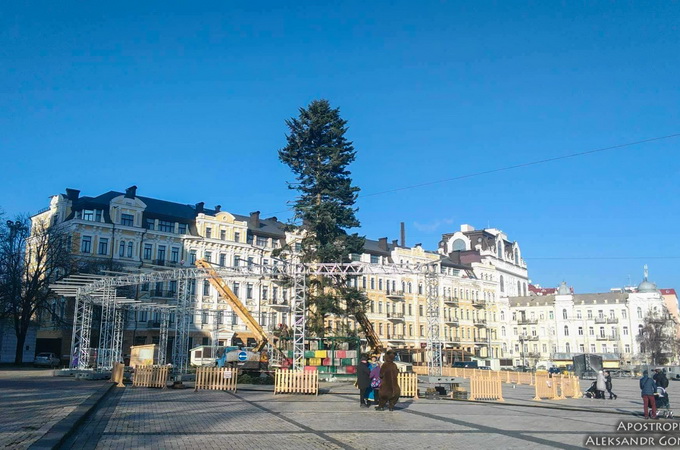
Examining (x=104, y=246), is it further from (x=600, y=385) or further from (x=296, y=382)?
(x=600, y=385)

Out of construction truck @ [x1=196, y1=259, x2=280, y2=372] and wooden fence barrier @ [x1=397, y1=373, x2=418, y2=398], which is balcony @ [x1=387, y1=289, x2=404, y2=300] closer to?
construction truck @ [x1=196, y1=259, x2=280, y2=372]

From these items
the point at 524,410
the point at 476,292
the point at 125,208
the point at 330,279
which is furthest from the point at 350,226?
the point at 476,292

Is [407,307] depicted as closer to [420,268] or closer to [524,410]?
[420,268]

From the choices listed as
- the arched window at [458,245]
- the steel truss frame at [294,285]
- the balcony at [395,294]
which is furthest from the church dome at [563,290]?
the steel truss frame at [294,285]

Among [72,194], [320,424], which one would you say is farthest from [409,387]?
[72,194]

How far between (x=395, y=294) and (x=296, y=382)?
177ft

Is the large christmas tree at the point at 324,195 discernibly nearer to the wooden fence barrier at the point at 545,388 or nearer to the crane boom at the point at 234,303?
the crane boom at the point at 234,303

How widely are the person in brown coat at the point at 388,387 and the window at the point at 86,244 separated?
4459 centimetres

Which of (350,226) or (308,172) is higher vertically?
(308,172)

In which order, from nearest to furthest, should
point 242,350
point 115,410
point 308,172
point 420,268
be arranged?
1. point 115,410
2. point 420,268
3. point 242,350
4. point 308,172

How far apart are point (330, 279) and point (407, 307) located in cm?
3517

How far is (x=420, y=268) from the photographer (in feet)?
113

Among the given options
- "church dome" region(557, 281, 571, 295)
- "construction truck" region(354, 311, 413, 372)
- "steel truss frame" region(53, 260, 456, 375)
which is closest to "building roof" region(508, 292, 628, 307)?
"church dome" region(557, 281, 571, 295)

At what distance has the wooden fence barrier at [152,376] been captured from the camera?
2766 cm
